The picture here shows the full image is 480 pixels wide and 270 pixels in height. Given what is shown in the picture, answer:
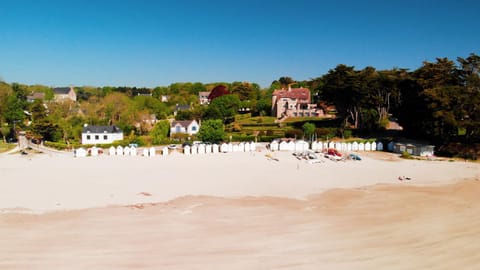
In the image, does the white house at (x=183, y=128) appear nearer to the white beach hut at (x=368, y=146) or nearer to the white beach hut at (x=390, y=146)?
the white beach hut at (x=368, y=146)

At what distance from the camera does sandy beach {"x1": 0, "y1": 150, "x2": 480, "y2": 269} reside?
11.5 metres

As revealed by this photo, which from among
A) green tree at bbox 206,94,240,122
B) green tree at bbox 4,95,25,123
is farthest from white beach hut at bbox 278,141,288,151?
green tree at bbox 4,95,25,123

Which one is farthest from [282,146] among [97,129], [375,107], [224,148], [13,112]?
[13,112]

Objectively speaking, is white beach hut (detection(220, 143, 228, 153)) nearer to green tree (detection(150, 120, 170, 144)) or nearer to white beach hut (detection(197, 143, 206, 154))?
white beach hut (detection(197, 143, 206, 154))

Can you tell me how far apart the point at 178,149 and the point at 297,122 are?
2487 centimetres

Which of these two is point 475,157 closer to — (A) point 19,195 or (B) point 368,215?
(B) point 368,215

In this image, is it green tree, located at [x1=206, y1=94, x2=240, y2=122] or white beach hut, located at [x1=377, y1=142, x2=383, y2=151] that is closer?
white beach hut, located at [x1=377, y1=142, x2=383, y2=151]

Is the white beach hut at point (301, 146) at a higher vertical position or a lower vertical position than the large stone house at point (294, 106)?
lower

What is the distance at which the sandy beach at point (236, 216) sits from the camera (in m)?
11.5

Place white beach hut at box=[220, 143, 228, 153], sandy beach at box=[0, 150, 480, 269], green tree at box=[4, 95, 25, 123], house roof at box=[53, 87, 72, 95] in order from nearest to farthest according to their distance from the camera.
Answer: sandy beach at box=[0, 150, 480, 269], white beach hut at box=[220, 143, 228, 153], green tree at box=[4, 95, 25, 123], house roof at box=[53, 87, 72, 95]

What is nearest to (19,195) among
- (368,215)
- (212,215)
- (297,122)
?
(212,215)

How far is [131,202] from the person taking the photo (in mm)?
18219

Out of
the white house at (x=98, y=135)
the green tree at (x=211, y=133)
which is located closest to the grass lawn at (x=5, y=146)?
the white house at (x=98, y=135)

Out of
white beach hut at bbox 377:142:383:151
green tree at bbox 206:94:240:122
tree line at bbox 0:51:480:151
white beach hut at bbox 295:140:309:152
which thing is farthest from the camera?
green tree at bbox 206:94:240:122
